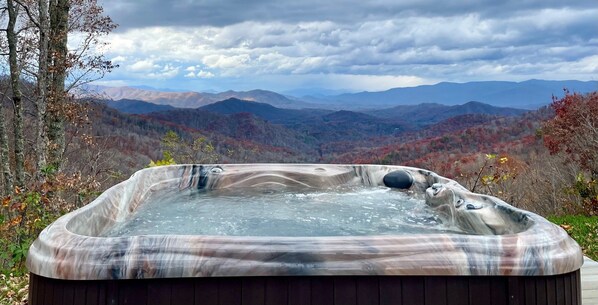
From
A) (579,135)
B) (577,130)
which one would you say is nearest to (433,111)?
(577,130)

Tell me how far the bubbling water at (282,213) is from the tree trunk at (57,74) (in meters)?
2.34

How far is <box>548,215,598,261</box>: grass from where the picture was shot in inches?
140

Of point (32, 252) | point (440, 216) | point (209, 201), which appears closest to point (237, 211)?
point (209, 201)

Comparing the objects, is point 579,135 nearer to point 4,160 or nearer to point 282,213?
point 282,213

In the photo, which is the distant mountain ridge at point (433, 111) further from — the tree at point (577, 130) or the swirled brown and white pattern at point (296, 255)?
the swirled brown and white pattern at point (296, 255)

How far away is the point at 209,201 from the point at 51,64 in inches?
130

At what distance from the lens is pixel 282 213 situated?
3.19 meters

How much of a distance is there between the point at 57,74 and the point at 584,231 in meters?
5.94

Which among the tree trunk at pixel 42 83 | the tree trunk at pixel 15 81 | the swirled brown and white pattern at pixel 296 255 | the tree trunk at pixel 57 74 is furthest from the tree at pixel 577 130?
the tree trunk at pixel 15 81

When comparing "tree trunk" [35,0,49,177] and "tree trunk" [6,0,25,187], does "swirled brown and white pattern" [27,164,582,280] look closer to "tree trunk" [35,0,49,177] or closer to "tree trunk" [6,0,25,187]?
"tree trunk" [35,0,49,177]

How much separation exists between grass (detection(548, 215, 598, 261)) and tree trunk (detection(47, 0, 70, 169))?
17.7 feet

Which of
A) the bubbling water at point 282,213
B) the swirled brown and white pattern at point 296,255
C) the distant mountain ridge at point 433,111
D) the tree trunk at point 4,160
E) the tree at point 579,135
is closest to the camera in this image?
the swirled brown and white pattern at point 296,255

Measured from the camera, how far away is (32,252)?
164 cm

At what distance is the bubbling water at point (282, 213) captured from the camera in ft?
8.66
